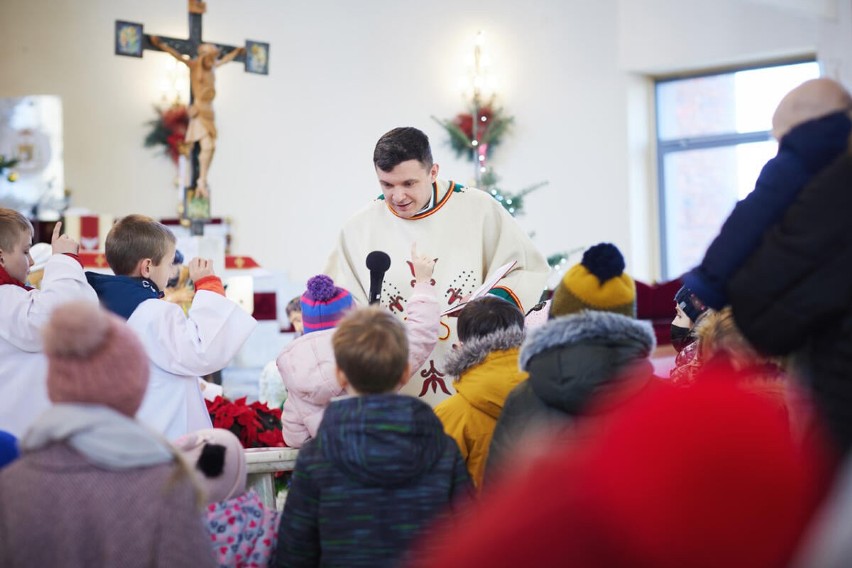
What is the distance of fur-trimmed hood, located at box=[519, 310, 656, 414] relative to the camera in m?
2.17

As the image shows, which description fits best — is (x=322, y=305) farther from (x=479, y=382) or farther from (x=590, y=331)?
(x=590, y=331)

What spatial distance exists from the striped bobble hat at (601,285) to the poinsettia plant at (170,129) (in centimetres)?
925

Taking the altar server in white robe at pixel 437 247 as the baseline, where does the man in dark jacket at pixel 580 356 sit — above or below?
below

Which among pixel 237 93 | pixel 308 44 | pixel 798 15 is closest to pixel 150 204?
pixel 237 93

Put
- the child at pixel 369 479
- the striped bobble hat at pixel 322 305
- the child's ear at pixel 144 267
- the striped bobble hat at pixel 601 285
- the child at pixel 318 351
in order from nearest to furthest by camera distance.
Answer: the child at pixel 369 479
the striped bobble hat at pixel 601 285
the child at pixel 318 351
the striped bobble hat at pixel 322 305
the child's ear at pixel 144 267

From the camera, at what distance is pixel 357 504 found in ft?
7.02

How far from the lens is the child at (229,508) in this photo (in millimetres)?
2309

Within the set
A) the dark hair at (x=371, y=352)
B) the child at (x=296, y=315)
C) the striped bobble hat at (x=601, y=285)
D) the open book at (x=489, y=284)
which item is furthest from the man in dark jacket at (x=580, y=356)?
the child at (x=296, y=315)

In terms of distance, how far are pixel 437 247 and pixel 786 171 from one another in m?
1.99

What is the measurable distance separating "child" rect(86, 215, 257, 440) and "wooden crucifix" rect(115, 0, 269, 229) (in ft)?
16.9

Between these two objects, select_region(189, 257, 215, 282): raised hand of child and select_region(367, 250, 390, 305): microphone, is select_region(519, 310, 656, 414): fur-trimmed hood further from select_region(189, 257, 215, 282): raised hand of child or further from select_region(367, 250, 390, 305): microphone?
select_region(189, 257, 215, 282): raised hand of child

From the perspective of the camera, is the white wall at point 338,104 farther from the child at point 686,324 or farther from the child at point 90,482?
the child at point 90,482

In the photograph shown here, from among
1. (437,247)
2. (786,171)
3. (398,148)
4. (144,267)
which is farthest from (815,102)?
(144,267)

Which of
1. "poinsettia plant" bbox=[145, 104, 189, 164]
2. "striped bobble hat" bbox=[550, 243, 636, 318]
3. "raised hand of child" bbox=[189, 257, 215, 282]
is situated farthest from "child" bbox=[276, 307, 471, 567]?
"poinsettia plant" bbox=[145, 104, 189, 164]
